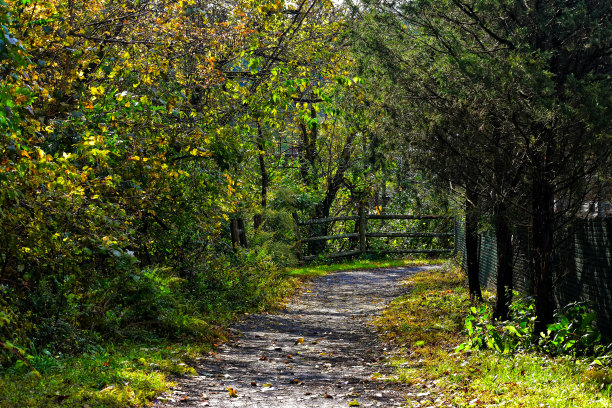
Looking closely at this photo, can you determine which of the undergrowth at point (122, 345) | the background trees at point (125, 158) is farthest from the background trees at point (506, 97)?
the undergrowth at point (122, 345)

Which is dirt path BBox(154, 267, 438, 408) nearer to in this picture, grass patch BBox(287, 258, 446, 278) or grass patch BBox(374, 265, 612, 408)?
grass patch BBox(374, 265, 612, 408)

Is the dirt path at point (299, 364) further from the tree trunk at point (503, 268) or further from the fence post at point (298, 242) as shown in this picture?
the fence post at point (298, 242)

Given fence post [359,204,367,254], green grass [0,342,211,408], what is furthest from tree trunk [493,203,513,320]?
fence post [359,204,367,254]

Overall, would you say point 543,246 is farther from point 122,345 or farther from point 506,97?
point 122,345

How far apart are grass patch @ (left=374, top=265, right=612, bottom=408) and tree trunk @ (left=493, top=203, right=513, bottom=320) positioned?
649mm

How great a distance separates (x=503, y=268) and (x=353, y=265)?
11801 millimetres

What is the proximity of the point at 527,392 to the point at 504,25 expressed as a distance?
12.7 feet

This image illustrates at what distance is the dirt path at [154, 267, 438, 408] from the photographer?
5.63 meters

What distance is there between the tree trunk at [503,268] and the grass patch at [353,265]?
8860 millimetres

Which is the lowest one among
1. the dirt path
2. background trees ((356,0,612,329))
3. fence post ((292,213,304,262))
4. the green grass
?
the dirt path

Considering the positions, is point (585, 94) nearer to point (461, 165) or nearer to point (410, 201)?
point (461, 165)

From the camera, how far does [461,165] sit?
779 cm

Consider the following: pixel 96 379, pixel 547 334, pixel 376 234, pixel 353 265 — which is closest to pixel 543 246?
pixel 547 334

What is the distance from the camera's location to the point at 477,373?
604 cm
